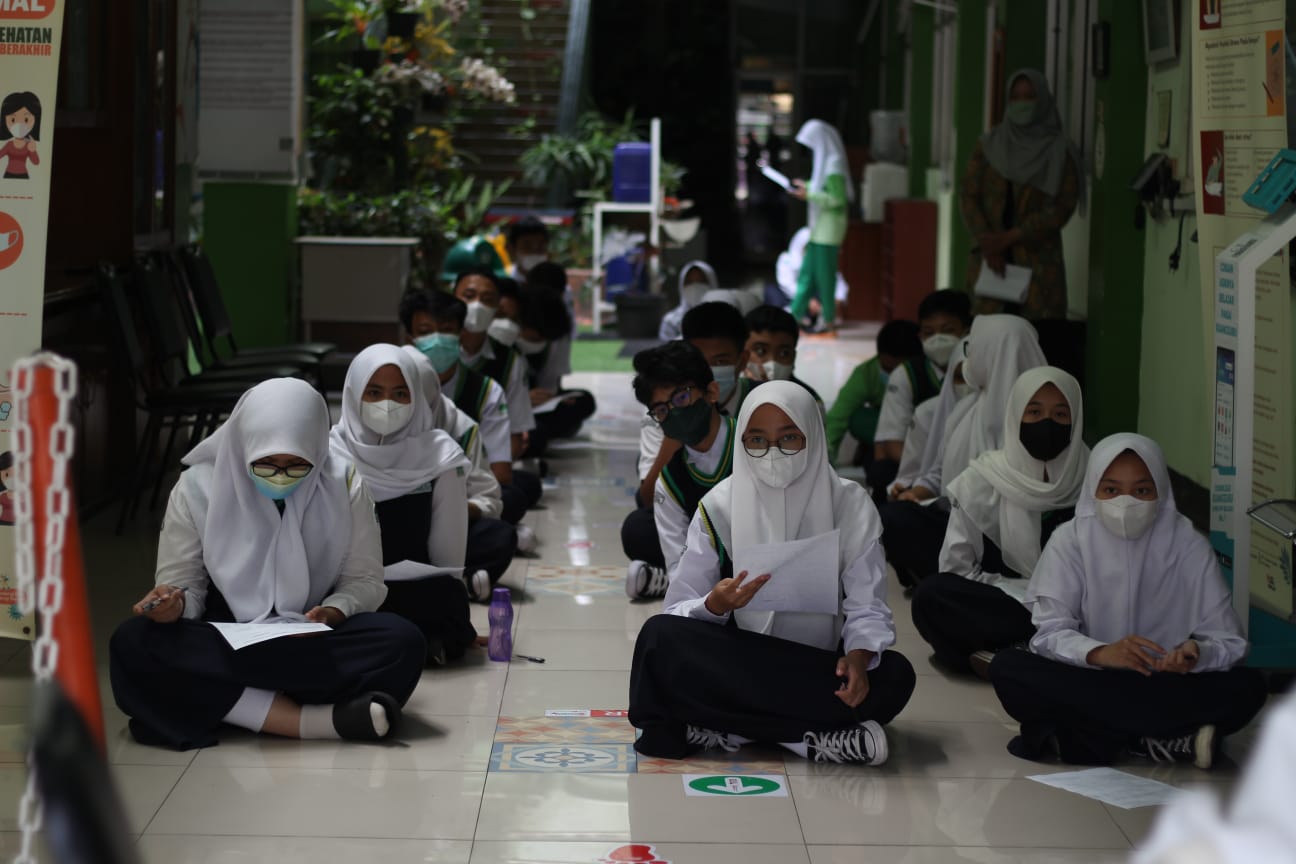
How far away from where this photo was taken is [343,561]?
4.07 meters

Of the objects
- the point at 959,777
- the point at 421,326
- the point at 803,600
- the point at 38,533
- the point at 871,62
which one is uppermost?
the point at 871,62

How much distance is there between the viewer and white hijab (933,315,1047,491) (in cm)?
514

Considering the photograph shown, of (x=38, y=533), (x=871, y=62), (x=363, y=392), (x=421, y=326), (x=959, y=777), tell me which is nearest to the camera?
(x=38, y=533)

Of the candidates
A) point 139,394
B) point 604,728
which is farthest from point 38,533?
point 139,394

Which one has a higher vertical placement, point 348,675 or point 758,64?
point 758,64

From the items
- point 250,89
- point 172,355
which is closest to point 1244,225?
point 172,355

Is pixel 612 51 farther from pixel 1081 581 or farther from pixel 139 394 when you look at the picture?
pixel 1081 581

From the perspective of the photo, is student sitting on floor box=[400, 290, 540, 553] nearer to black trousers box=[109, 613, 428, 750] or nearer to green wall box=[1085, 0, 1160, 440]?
black trousers box=[109, 613, 428, 750]

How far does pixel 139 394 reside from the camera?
7.44 metres

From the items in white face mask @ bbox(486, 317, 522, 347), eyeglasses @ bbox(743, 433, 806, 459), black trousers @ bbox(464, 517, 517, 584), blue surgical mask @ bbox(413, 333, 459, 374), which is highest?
white face mask @ bbox(486, 317, 522, 347)

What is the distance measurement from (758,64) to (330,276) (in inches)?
428

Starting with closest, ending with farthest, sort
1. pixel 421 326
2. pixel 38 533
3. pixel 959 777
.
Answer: pixel 38 533 → pixel 959 777 → pixel 421 326

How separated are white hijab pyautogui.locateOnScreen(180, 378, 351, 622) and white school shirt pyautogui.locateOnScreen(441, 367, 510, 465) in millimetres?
1925

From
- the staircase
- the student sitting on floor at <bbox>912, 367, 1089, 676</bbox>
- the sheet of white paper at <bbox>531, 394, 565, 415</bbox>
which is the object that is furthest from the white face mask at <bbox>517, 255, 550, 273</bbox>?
the staircase
